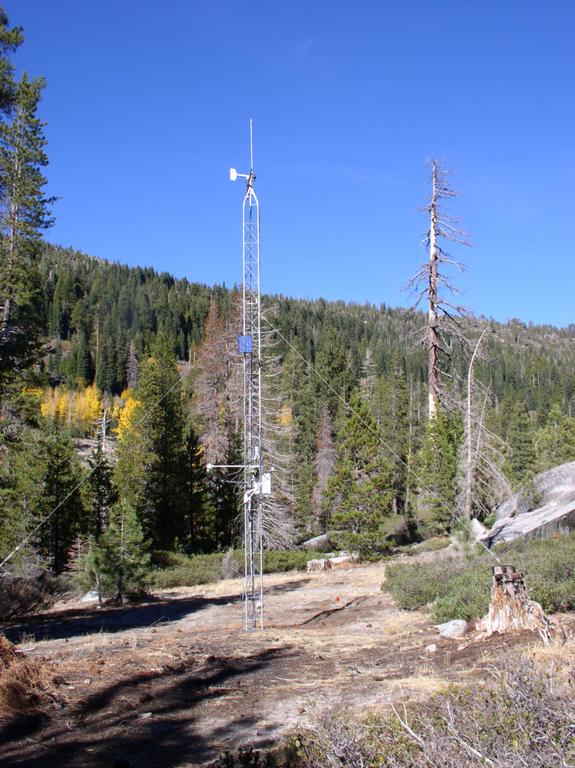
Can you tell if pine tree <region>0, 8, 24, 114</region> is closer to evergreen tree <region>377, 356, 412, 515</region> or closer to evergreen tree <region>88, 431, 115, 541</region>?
evergreen tree <region>88, 431, 115, 541</region>

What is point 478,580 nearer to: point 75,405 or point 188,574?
point 188,574

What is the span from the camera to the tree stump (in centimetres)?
856

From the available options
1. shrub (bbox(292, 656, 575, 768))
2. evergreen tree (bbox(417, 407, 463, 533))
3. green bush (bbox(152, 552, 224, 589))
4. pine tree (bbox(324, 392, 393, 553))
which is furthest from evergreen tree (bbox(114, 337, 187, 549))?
shrub (bbox(292, 656, 575, 768))

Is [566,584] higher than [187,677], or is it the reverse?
[566,584]

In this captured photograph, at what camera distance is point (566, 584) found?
9.94 m

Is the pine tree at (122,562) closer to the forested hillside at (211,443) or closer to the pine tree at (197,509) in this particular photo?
the forested hillside at (211,443)

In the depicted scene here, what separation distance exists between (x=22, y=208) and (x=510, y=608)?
671 inches

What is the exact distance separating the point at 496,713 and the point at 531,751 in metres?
0.40

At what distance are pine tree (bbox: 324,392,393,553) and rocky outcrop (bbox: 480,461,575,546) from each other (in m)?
4.51

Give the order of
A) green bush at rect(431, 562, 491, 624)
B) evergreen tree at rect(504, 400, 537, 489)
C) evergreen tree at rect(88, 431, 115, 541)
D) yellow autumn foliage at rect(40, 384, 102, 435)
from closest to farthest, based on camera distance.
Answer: green bush at rect(431, 562, 491, 624) → evergreen tree at rect(88, 431, 115, 541) → evergreen tree at rect(504, 400, 537, 489) → yellow autumn foliage at rect(40, 384, 102, 435)

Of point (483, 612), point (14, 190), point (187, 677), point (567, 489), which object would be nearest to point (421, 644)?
point (483, 612)

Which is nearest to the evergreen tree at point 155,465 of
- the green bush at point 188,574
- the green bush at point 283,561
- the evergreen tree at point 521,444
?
the green bush at point 188,574

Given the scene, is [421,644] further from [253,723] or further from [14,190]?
[14,190]

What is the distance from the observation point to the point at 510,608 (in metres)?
8.71
